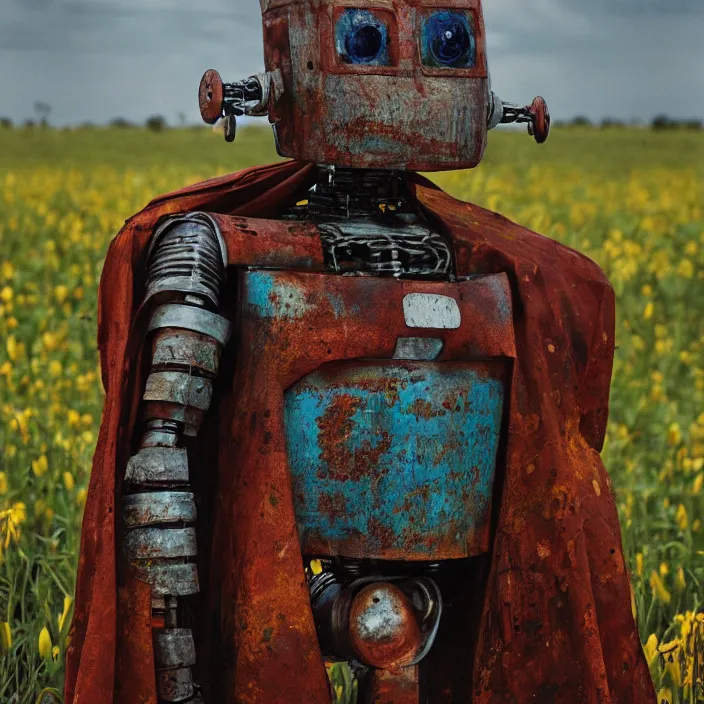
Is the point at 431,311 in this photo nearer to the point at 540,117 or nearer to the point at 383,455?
the point at 383,455

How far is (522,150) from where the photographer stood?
14.9 m

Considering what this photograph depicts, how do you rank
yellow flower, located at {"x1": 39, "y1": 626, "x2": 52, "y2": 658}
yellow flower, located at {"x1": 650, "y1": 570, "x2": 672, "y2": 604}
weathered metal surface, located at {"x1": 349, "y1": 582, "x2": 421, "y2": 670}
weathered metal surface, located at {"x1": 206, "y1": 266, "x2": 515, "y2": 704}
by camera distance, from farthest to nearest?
1. yellow flower, located at {"x1": 650, "y1": 570, "x2": 672, "y2": 604}
2. yellow flower, located at {"x1": 39, "y1": 626, "x2": 52, "y2": 658}
3. weathered metal surface, located at {"x1": 349, "y1": 582, "x2": 421, "y2": 670}
4. weathered metal surface, located at {"x1": 206, "y1": 266, "x2": 515, "y2": 704}

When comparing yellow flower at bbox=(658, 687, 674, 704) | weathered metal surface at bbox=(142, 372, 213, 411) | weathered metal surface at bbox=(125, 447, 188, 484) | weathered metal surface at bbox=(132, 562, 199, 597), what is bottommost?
yellow flower at bbox=(658, 687, 674, 704)

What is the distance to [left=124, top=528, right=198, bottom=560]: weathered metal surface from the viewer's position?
98.3 inches

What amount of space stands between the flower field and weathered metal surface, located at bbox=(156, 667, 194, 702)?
0.88 metres

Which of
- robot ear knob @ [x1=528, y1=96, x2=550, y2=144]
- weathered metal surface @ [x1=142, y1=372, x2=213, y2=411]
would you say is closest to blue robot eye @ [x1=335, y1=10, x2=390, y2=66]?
robot ear knob @ [x1=528, y1=96, x2=550, y2=144]

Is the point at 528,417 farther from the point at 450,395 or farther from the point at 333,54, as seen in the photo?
the point at 333,54

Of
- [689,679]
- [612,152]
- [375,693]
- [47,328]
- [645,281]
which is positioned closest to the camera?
[375,693]

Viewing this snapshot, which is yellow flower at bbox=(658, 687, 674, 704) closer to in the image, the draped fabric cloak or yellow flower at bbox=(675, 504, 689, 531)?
the draped fabric cloak

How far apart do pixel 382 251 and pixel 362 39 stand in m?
0.45

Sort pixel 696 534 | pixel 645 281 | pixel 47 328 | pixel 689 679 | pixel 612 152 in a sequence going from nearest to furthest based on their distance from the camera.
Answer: pixel 689 679 < pixel 696 534 < pixel 47 328 < pixel 645 281 < pixel 612 152

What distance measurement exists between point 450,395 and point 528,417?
0.61ft

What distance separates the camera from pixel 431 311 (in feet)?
8.76

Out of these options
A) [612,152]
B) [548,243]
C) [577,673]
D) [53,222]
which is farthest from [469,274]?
[612,152]
